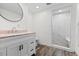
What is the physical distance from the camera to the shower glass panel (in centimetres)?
260

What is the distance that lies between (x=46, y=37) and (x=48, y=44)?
0.31 metres

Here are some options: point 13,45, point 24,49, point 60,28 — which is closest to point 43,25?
point 60,28

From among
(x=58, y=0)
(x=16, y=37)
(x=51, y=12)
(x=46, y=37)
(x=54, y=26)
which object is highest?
(x=51, y=12)

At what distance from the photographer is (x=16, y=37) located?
47.8 inches

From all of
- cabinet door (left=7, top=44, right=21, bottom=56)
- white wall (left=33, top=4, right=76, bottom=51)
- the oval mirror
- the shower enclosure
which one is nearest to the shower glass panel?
the shower enclosure

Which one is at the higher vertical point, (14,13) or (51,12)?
(51,12)

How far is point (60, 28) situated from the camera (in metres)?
2.77

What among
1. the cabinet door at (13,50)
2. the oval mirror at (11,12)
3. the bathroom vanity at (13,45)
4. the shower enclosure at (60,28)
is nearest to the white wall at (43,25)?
the shower enclosure at (60,28)

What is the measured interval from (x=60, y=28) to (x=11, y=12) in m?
1.98

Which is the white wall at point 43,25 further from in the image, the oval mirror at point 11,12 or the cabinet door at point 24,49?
the cabinet door at point 24,49

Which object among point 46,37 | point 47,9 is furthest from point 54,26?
point 47,9

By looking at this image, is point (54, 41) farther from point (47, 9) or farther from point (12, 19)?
point (12, 19)

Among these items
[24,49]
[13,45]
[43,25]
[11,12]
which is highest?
[11,12]

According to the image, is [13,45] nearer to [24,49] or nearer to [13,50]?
[13,50]
